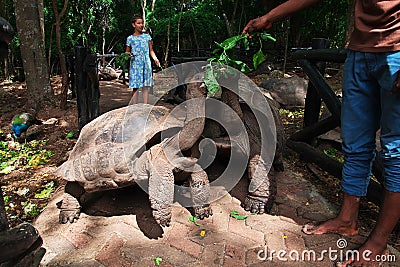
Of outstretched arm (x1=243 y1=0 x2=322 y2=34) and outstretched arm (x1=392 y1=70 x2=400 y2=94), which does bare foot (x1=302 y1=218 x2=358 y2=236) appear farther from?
outstretched arm (x1=243 y1=0 x2=322 y2=34)

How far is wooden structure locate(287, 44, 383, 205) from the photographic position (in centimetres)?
241

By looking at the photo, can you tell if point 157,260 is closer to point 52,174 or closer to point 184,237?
point 184,237

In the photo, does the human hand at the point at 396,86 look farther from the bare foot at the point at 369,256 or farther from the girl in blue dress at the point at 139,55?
the girl in blue dress at the point at 139,55

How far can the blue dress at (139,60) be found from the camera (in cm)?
487

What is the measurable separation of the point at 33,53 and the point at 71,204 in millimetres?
4350

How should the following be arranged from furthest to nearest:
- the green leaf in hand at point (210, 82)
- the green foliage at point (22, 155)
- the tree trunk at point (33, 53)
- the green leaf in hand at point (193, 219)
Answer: the tree trunk at point (33, 53) → the green foliage at point (22, 155) → the green leaf in hand at point (193, 219) → the green leaf in hand at point (210, 82)

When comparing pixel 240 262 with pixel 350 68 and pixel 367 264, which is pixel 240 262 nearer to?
pixel 367 264

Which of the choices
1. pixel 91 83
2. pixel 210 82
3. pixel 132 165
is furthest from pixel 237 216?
pixel 91 83

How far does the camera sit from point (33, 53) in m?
5.73

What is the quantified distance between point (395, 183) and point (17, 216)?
9.49 feet

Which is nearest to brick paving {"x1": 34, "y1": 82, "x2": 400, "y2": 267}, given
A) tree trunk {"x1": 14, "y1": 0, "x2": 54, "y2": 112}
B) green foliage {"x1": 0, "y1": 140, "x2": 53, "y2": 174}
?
green foliage {"x1": 0, "y1": 140, "x2": 53, "y2": 174}

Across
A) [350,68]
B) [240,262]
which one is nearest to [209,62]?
[350,68]

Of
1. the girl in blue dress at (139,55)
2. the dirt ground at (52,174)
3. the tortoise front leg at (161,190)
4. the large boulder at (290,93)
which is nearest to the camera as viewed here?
the tortoise front leg at (161,190)

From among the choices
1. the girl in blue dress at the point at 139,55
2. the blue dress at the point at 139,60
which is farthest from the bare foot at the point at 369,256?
the blue dress at the point at 139,60
